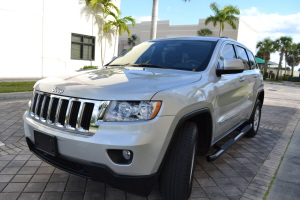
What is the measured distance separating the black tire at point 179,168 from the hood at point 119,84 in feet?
1.58

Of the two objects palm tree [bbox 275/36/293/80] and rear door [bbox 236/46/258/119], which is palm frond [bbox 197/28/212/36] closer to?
palm tree [bbox 275/36/293/80]

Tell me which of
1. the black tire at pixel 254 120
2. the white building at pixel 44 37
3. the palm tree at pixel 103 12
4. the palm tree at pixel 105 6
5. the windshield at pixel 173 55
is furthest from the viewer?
the palm tree at pixel 103 12

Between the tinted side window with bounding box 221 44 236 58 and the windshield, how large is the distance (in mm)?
190

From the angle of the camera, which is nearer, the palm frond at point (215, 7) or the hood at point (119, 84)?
the hood at point (119, 84)

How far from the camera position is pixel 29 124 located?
2572mm

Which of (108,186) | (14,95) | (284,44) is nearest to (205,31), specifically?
(284,44)

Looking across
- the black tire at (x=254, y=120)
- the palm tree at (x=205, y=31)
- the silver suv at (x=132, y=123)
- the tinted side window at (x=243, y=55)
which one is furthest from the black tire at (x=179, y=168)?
the palm tree at (x=205, y=31)

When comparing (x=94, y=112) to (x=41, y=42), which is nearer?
(x=94, y=112)

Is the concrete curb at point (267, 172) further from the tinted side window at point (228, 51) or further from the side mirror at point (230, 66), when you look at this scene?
the tinted side window at point (228, 51)

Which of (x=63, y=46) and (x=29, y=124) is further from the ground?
(x=63, y=46)

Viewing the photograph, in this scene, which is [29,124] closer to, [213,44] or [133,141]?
[133,141]

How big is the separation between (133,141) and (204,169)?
1.86 m

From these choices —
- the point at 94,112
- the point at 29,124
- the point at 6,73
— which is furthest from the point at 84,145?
the point at 6,73

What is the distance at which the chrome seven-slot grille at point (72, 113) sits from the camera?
2076 millimetres
